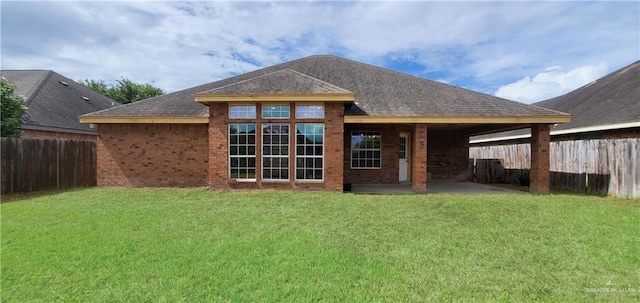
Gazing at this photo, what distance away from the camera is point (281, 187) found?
34.1ft

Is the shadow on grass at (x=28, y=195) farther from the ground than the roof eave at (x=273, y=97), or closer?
closer

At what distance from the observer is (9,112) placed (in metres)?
13.0

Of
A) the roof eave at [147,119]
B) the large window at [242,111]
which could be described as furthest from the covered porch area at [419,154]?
the roof eave at [147,119]

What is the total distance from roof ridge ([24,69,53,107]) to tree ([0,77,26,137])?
138 inches

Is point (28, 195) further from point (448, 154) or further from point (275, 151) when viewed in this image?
point (448, 154)

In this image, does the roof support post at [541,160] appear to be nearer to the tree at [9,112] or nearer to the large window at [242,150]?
the large window at [242,150]

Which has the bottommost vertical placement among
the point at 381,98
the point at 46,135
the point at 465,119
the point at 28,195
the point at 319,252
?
the point at 319,252

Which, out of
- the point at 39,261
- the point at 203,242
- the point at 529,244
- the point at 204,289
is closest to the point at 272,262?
the point at 204,289

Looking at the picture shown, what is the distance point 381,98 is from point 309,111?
11.8ft

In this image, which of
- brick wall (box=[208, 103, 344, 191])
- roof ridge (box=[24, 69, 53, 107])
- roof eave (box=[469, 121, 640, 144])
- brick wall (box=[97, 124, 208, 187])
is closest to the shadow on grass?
brick wall (box=[97, 124, 208, 187])

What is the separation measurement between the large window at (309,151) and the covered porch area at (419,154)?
1.18 meters

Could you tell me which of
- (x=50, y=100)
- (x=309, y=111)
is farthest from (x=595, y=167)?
(x=50, y=100)

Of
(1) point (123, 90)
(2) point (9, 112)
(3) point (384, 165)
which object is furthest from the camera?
(1) point (123, 90)

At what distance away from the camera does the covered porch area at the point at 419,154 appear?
34.6 feet
